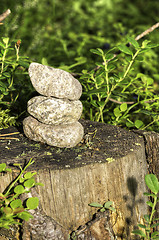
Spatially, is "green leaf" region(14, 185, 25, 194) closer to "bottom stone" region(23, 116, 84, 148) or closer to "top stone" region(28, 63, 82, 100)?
"bottom stone" region(23, 116, 84, 148)

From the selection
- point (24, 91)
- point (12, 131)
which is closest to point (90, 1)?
point (24, 91)

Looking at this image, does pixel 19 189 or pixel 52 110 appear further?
pixel 52 110

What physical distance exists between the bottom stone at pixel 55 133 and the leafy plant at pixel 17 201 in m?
0.25

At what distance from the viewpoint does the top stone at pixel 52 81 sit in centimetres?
205

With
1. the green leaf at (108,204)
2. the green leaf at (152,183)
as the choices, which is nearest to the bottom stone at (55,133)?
the green leaf at (108,204)

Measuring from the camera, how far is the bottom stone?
6.97ft

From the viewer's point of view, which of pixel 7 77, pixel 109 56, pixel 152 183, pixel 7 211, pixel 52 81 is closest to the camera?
pixel 7 211

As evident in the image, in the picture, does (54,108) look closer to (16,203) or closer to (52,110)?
(52,110)

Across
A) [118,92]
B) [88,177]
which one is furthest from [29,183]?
[118,92]

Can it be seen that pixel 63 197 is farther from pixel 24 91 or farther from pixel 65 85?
pixel 24 91

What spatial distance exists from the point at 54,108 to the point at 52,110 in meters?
0.02

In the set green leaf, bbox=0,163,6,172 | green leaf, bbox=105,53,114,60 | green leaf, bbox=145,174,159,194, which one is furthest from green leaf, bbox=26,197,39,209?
green leaf, bbox=105,53,114,60

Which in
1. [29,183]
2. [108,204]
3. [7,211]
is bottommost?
[108,204]

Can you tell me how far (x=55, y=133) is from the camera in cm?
212
